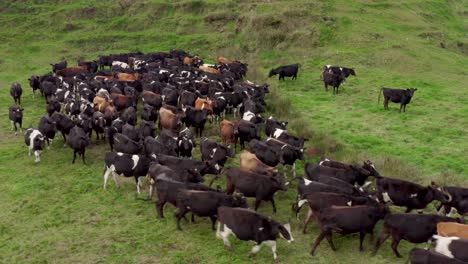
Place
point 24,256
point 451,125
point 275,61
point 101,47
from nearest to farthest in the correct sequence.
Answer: point 24,256 → point 451,125 → point 275,61 → point 101,47

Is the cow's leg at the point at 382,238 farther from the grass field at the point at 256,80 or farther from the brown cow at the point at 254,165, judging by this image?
the brown cow at the point at 254,165

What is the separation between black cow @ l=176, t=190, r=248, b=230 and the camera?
1180 centimetres

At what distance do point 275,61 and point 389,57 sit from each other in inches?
314

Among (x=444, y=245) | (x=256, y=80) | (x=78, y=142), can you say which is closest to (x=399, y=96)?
(x=256, y=80)

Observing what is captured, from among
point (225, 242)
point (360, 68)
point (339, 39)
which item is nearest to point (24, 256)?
point (225, 242)

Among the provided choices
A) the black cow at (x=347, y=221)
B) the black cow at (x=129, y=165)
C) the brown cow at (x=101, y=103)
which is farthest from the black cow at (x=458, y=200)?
the brown cow at (x=101, y=103)

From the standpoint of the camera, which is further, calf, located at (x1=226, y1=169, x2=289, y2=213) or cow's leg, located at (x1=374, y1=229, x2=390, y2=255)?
calf, located at (x1=226, y1=169, x2=289, y2=213)

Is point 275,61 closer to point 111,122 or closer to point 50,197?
point 111,122

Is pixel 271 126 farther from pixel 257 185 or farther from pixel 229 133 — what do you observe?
pixel 257 185

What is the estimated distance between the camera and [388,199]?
506 inches

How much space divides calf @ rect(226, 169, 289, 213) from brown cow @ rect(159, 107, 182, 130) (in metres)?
6.15

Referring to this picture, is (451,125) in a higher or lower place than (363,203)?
lower

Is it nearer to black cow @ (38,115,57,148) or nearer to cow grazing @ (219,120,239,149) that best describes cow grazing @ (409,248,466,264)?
cow grazing @ (219,120,239,149)

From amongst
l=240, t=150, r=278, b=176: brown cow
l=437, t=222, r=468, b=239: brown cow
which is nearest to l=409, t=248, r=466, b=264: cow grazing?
l=437, t=222, r=468, b=239: brown cow
